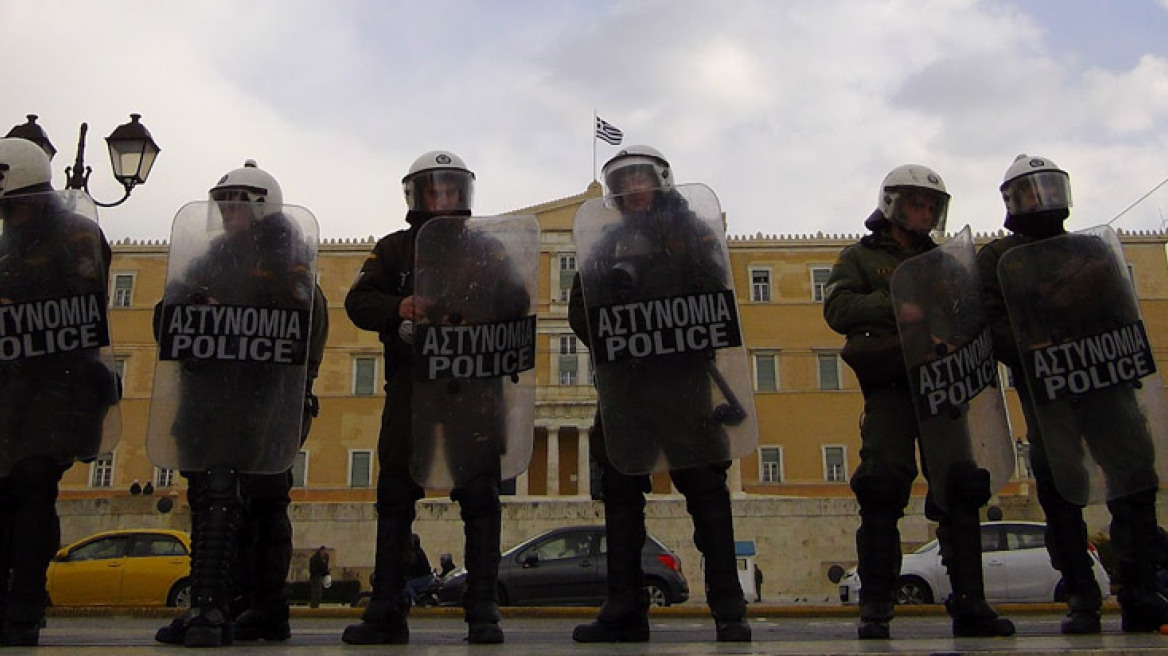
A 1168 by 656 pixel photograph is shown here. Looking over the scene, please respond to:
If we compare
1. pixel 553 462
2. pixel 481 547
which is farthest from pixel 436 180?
pixel 553 462

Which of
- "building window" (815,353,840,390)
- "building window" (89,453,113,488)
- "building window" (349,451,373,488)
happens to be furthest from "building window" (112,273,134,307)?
"building window" (815,353,840,390)

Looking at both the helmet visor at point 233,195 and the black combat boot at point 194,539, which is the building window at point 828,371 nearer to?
the helmet visor at point 233,195

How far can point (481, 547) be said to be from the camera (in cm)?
462

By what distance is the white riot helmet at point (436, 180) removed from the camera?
5059mm

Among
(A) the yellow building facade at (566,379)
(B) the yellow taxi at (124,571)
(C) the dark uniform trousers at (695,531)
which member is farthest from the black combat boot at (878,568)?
(A) the yellow building facade at (566,379)

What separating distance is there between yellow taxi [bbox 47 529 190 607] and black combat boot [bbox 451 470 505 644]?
35.6 ft

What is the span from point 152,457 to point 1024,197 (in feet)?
13.7

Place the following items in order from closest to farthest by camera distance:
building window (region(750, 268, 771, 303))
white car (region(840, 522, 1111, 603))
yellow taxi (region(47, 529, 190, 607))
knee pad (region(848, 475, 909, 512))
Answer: knee pad (region(848, 475, 909, 512))
white car (region(840, 522, 1111, 603))
yellow taxi (region(47, 529, 190, 607))
building window (region(750, 268, 771, 303))

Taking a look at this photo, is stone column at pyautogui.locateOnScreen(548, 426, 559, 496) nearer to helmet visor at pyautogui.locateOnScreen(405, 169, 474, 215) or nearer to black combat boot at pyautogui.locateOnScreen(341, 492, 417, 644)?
helmet visor at pyautogui.locateOnScreen(405, 169, 474, 215)

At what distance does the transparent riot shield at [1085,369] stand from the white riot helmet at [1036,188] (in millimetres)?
238

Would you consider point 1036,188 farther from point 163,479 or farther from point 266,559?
point 163,479

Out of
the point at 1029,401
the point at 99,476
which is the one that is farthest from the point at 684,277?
the point at 99,476

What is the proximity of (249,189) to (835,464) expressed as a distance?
39.5m

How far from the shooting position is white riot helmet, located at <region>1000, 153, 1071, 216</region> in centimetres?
538
